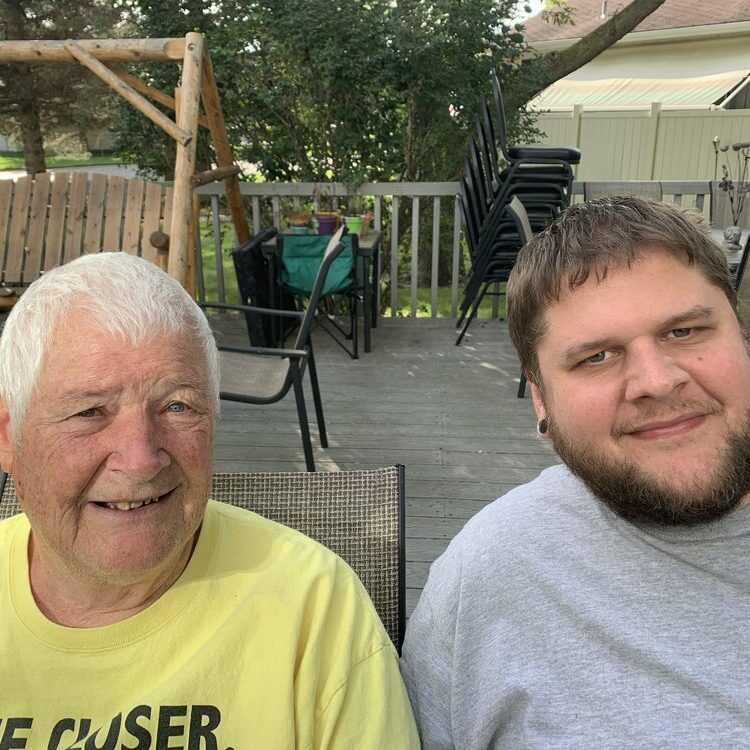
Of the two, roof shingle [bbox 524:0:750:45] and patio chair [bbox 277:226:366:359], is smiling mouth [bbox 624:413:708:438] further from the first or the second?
roof shingle [bbox 524:0:750:45]

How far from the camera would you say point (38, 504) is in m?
1.02

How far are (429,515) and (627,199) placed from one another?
1.86 m

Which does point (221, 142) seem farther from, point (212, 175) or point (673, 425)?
point (673, 425)

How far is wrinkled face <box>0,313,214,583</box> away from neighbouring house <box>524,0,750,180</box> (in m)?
12.0

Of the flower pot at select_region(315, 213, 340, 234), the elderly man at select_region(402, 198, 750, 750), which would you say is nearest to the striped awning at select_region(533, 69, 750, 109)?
the flower pot at select_region(315, 213, 340, 234)

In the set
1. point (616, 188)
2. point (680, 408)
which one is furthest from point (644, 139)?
point (680, 408)

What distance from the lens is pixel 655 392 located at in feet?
3.22

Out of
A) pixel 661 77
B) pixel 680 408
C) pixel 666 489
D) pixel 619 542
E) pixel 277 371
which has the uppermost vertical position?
pixel 661 77

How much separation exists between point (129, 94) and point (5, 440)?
125 inches

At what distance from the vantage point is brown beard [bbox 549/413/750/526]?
0.99m

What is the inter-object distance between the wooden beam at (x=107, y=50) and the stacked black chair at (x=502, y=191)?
176cm

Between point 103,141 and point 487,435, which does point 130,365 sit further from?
point 103,141

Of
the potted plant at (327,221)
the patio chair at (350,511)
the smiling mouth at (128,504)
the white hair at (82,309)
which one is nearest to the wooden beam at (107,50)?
the potted plant at (327,221)

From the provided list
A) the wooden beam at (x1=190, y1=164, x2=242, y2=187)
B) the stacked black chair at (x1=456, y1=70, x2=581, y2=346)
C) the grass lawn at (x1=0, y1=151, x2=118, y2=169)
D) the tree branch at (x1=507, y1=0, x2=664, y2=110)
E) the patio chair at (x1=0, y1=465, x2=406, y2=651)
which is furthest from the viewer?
the grass lawn at (x1=0, y1=151, x2=118, y2=169)
